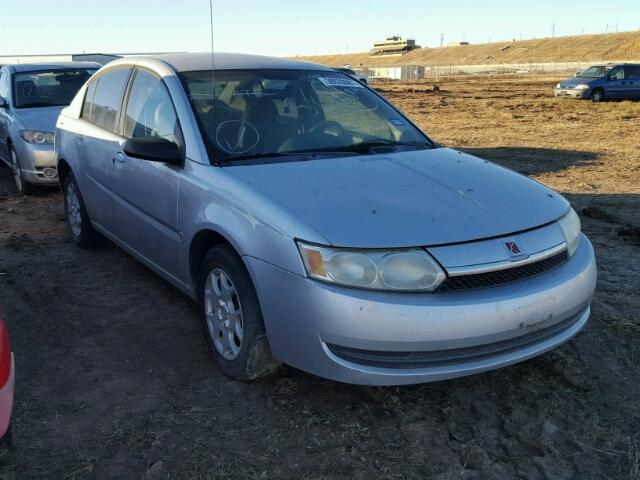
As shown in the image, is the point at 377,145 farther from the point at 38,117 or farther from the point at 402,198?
the point at 38,117

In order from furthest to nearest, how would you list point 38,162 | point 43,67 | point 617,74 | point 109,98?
point 617,74
point 43,67
point 38,162
point 109,98

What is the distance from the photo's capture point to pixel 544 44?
112m

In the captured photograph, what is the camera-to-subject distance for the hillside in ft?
298

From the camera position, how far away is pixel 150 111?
4.01m

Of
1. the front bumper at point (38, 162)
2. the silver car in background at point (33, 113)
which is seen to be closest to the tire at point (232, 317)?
the front bumper at point (38, 162)

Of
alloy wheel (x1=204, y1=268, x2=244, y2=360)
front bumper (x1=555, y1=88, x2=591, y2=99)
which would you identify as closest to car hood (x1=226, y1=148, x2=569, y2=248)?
alloy wheel (x1=204, y1=268, x2=244, y2=360)

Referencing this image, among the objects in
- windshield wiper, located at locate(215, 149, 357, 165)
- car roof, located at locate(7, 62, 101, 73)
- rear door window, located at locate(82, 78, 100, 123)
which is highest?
car roof, located at locate(7, 62, 101, 73)

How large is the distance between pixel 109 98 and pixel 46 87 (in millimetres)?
4472

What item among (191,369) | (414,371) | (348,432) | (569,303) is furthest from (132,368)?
(569,303)

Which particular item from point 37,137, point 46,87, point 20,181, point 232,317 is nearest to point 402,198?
point 232,317

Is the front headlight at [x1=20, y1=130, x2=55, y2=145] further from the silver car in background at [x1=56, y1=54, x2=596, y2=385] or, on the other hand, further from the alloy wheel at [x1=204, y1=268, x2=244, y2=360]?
the alloy wheel at [x1=204, y1=268, x2=244, y2=360]

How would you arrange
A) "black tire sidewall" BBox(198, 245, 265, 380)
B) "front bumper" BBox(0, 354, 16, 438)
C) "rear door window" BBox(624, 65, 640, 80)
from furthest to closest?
"rear door window" BBox(624, 65, 640, 80), "black tire sidewall" BBox(198, 245, 265, 380), "front bumper" BBox(0, 354, 16, 438)

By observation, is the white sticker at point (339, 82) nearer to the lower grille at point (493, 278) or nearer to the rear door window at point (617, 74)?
the lower grille at point (493, 278)

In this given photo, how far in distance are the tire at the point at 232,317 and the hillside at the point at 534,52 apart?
8856 centimetres
